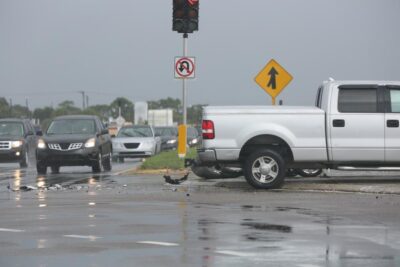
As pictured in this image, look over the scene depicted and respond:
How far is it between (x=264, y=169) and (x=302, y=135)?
3.13 feet

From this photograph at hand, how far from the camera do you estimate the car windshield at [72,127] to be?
77.8 ft

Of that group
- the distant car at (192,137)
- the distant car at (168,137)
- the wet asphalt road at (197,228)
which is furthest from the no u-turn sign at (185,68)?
the distant car at (168,137)

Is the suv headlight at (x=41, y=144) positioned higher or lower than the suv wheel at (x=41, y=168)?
higher

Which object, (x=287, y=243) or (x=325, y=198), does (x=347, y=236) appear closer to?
(x=287, y=243)

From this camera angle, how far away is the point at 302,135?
49.7ft

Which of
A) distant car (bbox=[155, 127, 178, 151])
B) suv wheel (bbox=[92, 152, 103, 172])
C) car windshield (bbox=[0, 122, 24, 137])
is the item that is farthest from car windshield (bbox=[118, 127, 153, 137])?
suv wheel (bbox=[92, 152, 103, 172])

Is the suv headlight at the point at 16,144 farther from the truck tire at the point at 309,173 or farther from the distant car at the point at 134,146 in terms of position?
the truck tire at the point at 309,173

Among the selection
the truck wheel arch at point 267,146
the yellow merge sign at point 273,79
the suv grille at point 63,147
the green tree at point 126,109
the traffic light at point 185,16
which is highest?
the traffic light at point 185,16

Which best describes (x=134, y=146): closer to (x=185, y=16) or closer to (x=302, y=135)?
(x=185, y=16)

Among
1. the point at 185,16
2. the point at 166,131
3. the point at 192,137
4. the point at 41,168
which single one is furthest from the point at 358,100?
the point at 166,131

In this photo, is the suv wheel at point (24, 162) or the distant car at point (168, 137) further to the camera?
the distant car at point (168, 137)

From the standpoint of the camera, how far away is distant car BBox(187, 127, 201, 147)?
132 ft

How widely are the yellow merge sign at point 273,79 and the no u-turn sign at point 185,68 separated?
6.81ft

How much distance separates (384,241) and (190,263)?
2456mm
